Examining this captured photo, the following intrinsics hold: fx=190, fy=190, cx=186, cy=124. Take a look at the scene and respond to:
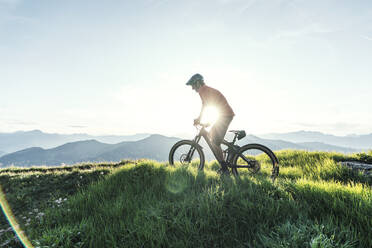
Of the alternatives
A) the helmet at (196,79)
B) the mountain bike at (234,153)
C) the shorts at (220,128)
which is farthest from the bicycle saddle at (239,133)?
the helmet at (196,79)

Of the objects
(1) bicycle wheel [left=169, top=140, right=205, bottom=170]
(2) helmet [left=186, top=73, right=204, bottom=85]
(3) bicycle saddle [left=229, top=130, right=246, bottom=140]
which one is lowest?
(1) bicycle wheel [left=169, top=140, right=205, bottom=170]

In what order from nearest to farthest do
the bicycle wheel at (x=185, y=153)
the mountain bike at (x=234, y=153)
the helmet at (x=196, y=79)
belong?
1. the mountain bike at (x=234, y=153)
2. the helmet at (x=196, y=79)
3. the bicycle wheel at (x=185, y=153)

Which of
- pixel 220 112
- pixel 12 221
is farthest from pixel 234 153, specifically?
pixel 12 221

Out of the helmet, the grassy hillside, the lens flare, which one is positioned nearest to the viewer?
the grassy hillside

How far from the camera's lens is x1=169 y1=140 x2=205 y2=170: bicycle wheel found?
7.46 metres

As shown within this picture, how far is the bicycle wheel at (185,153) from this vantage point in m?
7.46

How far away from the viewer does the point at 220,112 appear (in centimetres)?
661

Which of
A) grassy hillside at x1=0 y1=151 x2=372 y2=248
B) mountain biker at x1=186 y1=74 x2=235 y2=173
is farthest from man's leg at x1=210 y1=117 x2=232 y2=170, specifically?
grassy hillside at x1=0 y1=151 x2=372 y2=248

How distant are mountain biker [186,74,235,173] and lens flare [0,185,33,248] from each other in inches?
209

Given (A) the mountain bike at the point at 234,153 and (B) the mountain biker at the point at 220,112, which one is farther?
(B) the mountain biker at the point at 220,112

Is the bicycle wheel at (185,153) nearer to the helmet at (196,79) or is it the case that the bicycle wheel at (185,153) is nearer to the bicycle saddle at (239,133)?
the bicycle saddle at (239,133)

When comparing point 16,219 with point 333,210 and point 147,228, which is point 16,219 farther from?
point 333,210

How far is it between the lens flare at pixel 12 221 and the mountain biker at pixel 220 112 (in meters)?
5.31

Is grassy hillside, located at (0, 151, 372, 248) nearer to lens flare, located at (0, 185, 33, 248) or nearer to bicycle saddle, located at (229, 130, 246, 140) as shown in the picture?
lens flare, located at (0, 185, 33, 248)
